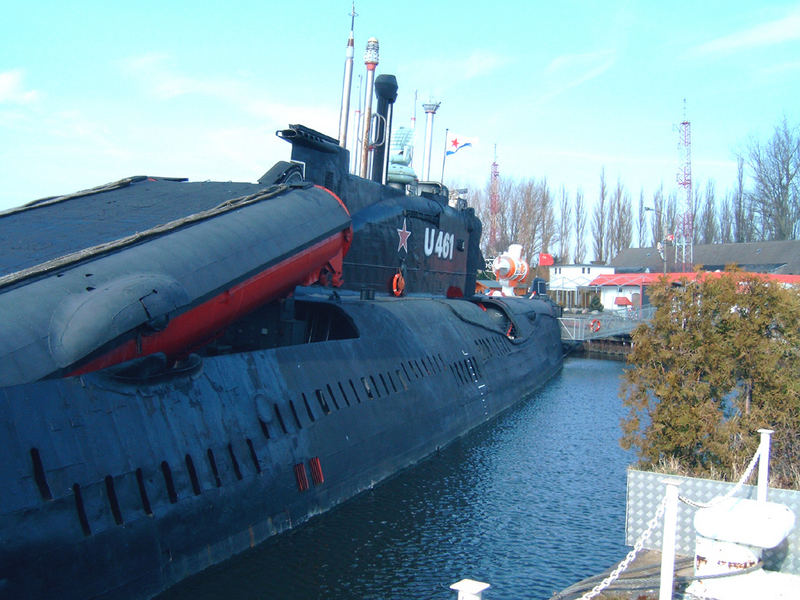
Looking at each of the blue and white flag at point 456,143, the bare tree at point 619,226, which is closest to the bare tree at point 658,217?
the bare tree at point 619,226

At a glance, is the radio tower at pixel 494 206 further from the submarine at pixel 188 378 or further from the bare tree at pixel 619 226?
the submarine at pixel 188 378

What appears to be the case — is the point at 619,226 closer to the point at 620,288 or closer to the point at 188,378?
the point at 620,288

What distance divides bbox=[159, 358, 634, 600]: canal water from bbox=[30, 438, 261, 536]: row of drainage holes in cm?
113

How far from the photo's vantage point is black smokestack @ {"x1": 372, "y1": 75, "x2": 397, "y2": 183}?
21328 mm

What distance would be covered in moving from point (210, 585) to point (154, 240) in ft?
15.7

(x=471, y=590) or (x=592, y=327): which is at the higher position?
(x=592, y=327)

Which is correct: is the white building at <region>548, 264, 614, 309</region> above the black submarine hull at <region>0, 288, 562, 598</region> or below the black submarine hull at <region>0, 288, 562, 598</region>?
above

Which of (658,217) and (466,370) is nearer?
(466,370)

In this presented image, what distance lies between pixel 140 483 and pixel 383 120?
15.7 metres

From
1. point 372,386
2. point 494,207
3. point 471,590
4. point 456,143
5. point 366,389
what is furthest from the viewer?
point 494,207

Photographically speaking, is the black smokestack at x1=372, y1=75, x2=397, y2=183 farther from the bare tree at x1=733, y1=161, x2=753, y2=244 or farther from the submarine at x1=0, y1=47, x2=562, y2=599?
the bare tree at x1=733, y1=161, x2=753, y2=244

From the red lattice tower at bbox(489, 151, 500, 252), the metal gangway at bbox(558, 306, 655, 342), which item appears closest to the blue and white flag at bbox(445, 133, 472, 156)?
the metal gangway at bbox(558, 306, 655, 342)

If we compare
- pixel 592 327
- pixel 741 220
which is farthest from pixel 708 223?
pixel 592 327

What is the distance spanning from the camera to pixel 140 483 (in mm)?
8047
